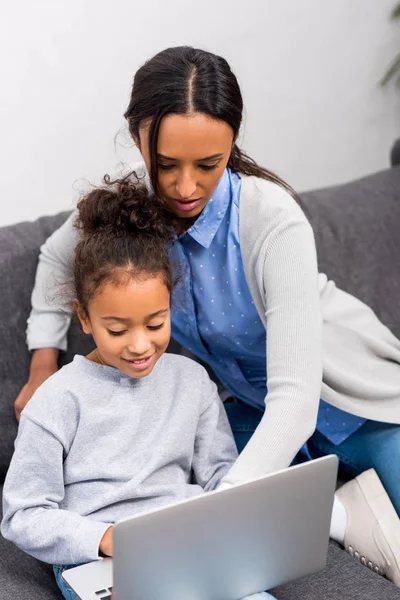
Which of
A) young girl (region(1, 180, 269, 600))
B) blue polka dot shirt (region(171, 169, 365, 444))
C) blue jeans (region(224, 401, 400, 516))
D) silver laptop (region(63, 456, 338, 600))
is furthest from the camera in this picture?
blue jeans (region(224, 401, 400, 516))

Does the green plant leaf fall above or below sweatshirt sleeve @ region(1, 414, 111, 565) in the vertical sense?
above

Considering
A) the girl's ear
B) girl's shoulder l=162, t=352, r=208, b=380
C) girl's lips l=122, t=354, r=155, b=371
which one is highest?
the girl's ear

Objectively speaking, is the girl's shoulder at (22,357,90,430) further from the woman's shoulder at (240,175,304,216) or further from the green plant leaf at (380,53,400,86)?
the green plant leaf at (380,53,400,86)

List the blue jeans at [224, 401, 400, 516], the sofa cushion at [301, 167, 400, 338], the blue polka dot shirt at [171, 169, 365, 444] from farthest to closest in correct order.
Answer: the sofa cushion at [301, 167, 400, 338] < the blue jeans at [224, 401, 400, 516] < the blue polka dot shirt at [171, 169, 365, 444]

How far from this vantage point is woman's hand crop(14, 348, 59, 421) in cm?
179

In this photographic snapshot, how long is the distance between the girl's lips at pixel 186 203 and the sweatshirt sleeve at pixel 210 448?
0.29 meters

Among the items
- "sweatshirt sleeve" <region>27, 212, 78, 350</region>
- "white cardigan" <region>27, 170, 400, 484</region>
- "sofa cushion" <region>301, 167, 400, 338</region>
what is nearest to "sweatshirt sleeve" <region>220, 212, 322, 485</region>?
"white cardigan" <region>27, 170, 400, 484</region>

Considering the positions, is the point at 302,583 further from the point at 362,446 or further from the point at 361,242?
the point at 361,242

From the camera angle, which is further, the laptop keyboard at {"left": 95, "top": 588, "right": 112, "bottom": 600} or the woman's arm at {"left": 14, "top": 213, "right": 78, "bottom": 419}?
the woman's arm at {"left": 14, "top": 213, "right": 78, "bottom": 419}

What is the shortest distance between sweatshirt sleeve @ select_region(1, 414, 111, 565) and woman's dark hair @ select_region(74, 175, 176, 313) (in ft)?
0.74

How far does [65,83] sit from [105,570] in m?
1.33

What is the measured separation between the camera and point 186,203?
157 centimetres

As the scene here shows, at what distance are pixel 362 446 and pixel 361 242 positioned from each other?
1.86 feet

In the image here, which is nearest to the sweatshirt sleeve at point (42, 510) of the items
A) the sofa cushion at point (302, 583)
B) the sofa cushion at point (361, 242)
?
the sofa cushion at point (302, 583)
